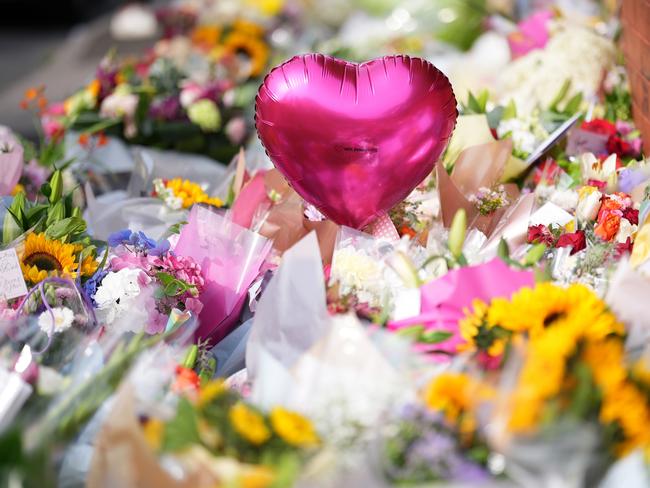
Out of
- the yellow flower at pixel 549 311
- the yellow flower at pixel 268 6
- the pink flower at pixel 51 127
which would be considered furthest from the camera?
the yellow flower at pixel 268 6

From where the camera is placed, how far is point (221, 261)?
5.16 feet

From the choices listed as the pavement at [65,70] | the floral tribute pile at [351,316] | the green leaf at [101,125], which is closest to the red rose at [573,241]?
the floral tribute pile at [351,316]

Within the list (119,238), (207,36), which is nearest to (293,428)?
(119,238)

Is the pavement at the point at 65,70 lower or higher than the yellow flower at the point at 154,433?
lower

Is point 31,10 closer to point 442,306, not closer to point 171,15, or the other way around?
point 171,15

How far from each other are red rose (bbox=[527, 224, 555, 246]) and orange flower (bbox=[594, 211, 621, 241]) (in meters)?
0.10

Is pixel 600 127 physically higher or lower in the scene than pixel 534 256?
lower

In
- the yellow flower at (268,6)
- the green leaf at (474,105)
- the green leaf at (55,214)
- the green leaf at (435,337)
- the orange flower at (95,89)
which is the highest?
the green leaf at (435,337)

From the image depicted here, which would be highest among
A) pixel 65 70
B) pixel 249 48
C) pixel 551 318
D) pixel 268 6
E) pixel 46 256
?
pixel 551 318

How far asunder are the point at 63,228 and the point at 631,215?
119 cm

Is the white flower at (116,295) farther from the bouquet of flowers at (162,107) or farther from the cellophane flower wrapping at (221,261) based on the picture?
the bouquet of flowers at (162,107)

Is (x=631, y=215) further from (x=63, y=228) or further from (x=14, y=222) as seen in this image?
(x=14, y=222)

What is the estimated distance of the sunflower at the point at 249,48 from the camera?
372cm

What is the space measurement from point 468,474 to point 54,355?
2.35ft
